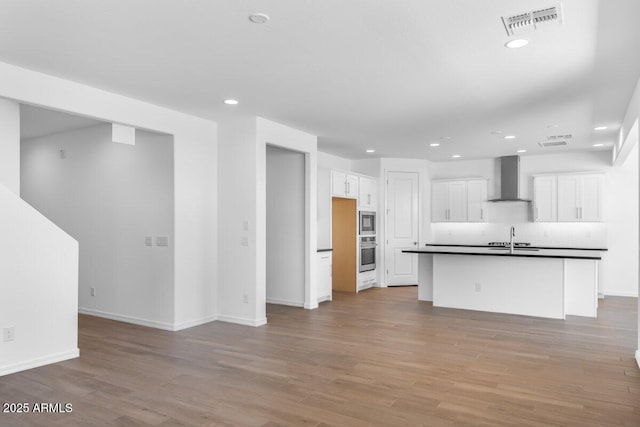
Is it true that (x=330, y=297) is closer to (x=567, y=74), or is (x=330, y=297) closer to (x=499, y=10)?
(x=567, y=74)

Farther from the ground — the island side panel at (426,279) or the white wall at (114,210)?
the white wall at (114,210)

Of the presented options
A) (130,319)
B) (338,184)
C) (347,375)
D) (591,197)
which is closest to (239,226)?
(130,319)

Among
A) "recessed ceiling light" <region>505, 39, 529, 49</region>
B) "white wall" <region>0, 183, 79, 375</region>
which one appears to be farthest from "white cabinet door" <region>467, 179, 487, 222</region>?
"white wall" <region>0, 183, 79, 375</region>

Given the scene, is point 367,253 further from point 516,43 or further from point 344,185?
point 516,43

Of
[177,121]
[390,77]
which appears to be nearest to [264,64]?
[390,77]

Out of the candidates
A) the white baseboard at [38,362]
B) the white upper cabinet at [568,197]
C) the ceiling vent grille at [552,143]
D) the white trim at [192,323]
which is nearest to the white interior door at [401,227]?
the white upper cabinet at [568,197]

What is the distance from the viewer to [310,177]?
22.4 feet

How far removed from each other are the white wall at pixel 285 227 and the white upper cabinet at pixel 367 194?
2.01 m

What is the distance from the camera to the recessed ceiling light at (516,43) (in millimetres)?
3377

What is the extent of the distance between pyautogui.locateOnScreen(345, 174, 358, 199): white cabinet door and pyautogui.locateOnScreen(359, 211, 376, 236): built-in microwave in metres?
0.44

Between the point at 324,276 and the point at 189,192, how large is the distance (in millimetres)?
2770

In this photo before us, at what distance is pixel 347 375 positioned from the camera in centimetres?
386

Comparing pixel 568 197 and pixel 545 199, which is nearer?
pixel 568 197

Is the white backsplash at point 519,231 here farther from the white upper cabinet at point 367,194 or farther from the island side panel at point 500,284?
the island side panel at point 500,284
